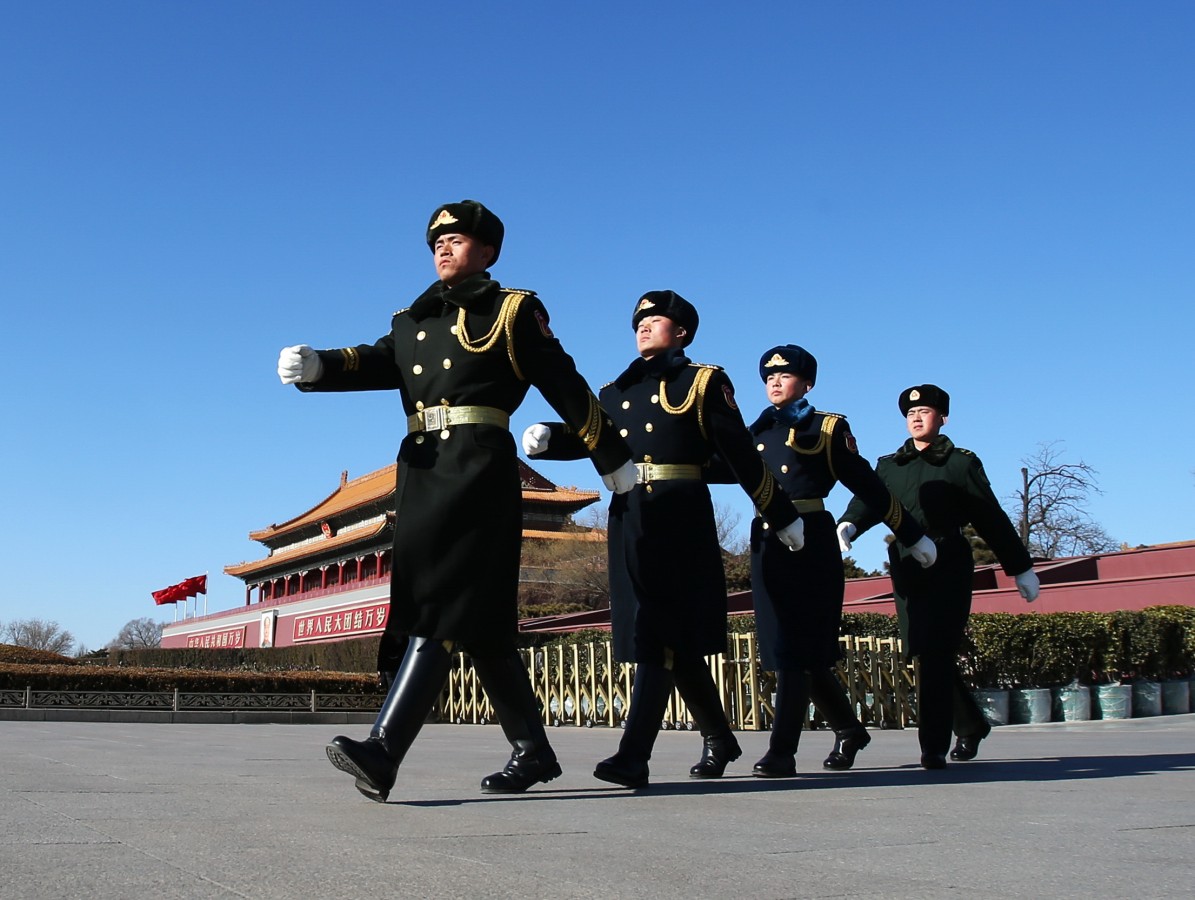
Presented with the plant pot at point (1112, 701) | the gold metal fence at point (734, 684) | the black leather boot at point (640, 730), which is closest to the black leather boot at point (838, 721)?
the black leather boot at point (640, 730)

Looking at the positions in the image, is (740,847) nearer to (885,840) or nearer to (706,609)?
(885,840)

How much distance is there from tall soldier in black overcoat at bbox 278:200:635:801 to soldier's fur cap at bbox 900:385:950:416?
237 cm

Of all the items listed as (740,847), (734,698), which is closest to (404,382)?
(740,847)

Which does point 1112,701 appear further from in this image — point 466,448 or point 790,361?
point 466,448

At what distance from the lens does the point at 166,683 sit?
65.1 ft

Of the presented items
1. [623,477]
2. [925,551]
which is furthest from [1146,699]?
[623,477]

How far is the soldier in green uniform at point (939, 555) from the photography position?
5.55 meters

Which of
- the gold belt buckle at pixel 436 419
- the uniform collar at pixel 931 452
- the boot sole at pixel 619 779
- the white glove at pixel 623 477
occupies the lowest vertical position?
the boot sole at pixel 619 779

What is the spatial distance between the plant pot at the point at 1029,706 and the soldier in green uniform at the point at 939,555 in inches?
274

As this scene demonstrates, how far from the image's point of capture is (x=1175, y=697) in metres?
12.9

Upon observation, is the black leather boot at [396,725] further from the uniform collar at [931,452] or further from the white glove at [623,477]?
the uniform collar at [931,452]

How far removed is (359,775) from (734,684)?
8968mm

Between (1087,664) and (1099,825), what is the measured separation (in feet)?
33.9

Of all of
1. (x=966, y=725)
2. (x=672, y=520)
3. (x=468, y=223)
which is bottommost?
(x=966, y=725)
